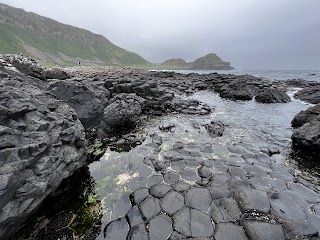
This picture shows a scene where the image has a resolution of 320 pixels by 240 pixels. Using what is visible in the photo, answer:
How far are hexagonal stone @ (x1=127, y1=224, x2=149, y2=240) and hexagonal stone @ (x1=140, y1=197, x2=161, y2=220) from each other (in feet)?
1.33

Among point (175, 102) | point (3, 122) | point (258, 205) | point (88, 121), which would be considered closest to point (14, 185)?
point (3, 122)

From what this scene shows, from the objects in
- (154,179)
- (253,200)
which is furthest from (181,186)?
(253,200)

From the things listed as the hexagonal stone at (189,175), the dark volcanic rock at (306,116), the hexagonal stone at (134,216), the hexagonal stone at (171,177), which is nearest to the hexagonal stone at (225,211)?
the hexagonal stone at (189,175)

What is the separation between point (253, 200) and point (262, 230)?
1.23 metres

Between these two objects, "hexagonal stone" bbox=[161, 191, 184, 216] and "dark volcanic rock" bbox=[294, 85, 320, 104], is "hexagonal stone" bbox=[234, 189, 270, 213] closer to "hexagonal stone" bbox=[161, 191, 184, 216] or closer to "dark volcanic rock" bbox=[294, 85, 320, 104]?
"hexagonal stone" bbox=[161, 191, 184, 216]

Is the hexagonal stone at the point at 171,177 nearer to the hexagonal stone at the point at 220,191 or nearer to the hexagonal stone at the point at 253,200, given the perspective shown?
the hexagonal stone at the point at 220,191

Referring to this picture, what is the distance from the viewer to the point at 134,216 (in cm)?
621

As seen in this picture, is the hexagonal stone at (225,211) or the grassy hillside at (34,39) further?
the grassy hillside at (34,39)

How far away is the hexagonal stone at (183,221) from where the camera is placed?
18.2 feet

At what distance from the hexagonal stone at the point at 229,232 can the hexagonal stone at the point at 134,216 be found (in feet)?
7.42

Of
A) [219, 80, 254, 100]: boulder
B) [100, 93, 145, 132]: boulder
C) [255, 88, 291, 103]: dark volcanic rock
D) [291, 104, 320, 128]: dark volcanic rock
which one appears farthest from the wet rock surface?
[219, 80, 254, 100]: boulder

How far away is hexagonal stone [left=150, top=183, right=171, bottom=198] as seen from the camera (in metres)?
7.11

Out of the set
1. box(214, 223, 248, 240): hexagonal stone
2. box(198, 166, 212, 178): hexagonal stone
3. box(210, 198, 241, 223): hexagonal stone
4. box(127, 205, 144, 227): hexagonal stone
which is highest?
box(214, 223, 248, 240): hexagonal stone

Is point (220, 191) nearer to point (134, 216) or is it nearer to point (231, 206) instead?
point (231, 206)
